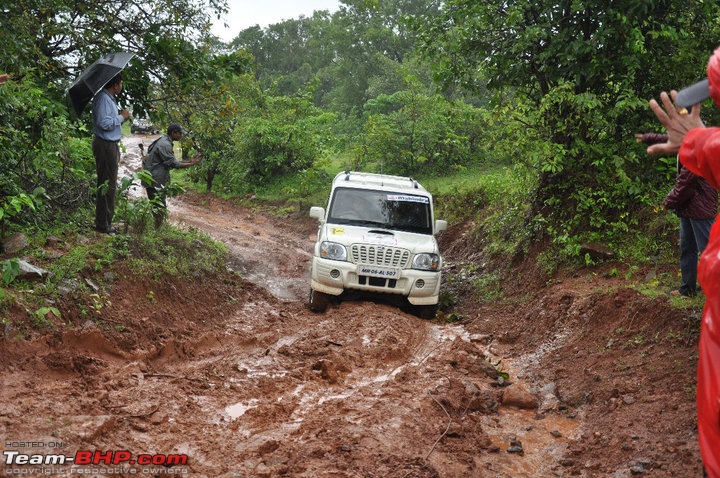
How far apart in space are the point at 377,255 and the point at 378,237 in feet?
1.34

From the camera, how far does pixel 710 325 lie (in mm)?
2316

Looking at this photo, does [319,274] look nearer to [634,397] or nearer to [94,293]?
[94,293]

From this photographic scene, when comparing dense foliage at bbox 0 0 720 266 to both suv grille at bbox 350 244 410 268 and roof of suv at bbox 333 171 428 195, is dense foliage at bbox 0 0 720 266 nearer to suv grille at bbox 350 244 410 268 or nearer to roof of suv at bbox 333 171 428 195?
roof of suv at bbox 333 171 428 195

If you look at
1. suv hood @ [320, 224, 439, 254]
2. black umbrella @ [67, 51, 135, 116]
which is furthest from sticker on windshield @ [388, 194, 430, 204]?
black umbrella @ [67, 51, 135, 116]

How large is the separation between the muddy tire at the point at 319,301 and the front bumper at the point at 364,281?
14 centimetres

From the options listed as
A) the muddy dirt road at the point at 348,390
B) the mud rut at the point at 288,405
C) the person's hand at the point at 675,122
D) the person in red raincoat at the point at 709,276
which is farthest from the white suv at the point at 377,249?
the person in red raincoat at the point at 709,276

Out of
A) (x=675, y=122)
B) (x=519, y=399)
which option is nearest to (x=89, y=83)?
(x=519, y=399)

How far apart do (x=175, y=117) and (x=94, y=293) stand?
4278 millimetres

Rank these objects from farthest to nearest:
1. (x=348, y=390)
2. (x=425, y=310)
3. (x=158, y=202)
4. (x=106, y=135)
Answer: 1. (x=425, y=310)
2. (x=158, y=202)
3. (x=106, y=135)
4. (x=348, y=390)

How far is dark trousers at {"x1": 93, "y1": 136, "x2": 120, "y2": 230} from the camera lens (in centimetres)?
743

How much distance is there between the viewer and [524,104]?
965 centimetres

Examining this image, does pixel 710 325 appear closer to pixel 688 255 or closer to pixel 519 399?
pixel 519 399

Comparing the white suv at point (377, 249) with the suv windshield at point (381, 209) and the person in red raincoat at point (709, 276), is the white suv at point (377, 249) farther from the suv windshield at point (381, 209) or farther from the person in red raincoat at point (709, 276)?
the person in red raincoat at point (709, 276)

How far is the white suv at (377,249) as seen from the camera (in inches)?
345
